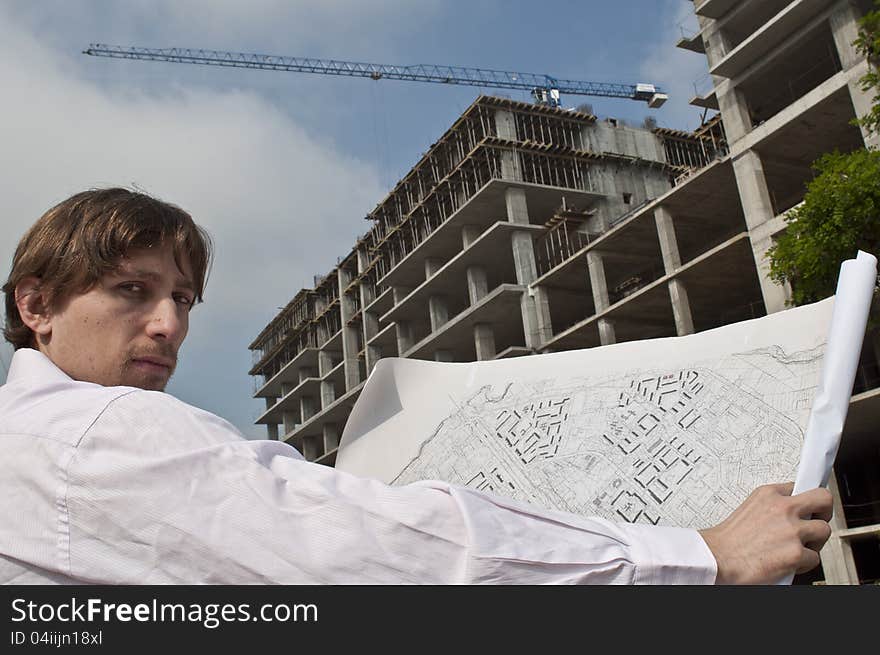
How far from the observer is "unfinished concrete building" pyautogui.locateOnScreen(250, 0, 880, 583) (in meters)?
22.6

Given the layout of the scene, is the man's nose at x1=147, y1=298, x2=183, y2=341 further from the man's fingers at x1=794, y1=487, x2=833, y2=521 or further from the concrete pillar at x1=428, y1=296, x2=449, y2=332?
the concrete pillar at x1=428, y1=296, x2=449, y2=332

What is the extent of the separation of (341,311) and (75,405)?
48.1 meters

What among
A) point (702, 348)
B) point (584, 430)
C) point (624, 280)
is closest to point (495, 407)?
point (584, 430)

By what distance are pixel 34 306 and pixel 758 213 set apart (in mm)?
23560

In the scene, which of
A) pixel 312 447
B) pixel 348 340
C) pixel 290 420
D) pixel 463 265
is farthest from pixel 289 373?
pixel 463 265

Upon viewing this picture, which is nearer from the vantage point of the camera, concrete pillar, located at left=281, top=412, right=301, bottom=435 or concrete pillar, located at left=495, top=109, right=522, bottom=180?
concrete pillar, located at left=495, top=109, right=522, bottom=180

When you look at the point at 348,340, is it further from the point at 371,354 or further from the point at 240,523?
the point at 240,523

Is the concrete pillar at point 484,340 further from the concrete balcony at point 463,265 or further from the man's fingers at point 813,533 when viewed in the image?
the man's fingers at point 813,533

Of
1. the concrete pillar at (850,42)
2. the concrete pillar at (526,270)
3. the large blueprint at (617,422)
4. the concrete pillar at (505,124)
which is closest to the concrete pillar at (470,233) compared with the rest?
the concrete pillar at (526,270)

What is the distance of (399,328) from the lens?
1583 inches

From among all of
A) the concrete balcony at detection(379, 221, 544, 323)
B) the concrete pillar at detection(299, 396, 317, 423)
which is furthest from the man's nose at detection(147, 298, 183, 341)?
the concrete pillar at detection(299, 396, 317, 423)

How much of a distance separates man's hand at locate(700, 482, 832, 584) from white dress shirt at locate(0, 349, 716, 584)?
0.13m

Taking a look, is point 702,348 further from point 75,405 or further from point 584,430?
point 75,405

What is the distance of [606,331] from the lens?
27859 mm
